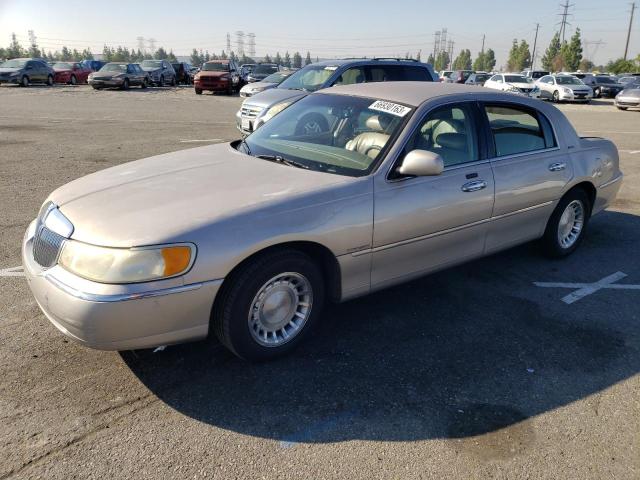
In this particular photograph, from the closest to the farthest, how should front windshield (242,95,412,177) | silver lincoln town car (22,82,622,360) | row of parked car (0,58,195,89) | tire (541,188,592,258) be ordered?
1. silver lincoln town car (22,82,622,360)
2. front windshield (242,95,412,177)
3. tire (541,188,592,258)
4. row of parked car (0,58,195,89)

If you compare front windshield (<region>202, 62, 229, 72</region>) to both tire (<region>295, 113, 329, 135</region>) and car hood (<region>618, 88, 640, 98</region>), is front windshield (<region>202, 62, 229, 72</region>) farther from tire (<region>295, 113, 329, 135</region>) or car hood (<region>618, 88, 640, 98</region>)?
tire (<region>295, 113, 329, 135</region>)

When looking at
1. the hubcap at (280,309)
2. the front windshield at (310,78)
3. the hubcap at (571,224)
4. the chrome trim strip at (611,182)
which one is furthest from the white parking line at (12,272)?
the front windshield at (310,78)

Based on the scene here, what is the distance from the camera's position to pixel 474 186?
4113 mm

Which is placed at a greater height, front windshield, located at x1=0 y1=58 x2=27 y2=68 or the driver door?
front windshield, located at x1=0 y1=58 x2=27 y2=68

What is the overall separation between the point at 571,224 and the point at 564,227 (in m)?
0.15

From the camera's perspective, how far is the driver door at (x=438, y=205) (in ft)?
12.0

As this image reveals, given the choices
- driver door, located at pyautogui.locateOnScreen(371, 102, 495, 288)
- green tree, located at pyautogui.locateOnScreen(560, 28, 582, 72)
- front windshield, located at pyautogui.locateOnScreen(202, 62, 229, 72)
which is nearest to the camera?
driver door, located at pyautogui.locateOnScreen(371, 102, 495, 288)

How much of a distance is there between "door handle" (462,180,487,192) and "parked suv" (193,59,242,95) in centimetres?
2649

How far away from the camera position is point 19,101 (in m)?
21.8

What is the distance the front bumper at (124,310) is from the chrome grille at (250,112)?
27.6 feet

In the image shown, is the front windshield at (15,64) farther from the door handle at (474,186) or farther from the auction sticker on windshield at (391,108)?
the door handle at (474,186)

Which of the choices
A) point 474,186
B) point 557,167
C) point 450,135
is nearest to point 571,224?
point 557,167

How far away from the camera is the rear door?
4379 mm

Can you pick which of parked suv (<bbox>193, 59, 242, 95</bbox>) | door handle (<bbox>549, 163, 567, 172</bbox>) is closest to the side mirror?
door handle (<bbox>549, 163, 567, 172</bbox>)
